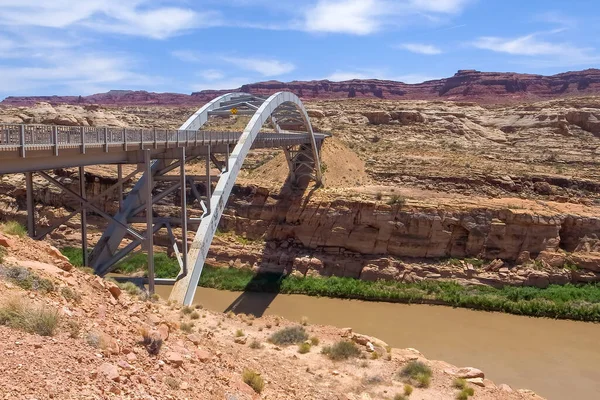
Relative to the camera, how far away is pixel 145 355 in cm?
792

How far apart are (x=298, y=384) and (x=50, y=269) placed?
5.13 m

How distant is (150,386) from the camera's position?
697 cm

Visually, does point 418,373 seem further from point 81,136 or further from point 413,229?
point 413,229

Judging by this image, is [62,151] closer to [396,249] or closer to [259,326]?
[259,326]

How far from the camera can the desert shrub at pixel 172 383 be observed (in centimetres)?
734

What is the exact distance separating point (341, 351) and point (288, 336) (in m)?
1.56

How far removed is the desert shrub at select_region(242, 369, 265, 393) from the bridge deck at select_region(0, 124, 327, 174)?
6.40 metres

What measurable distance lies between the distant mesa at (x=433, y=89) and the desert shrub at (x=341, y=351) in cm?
9378

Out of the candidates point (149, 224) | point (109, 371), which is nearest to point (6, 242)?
point (109, 371)

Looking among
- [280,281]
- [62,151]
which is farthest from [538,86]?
[62,151]

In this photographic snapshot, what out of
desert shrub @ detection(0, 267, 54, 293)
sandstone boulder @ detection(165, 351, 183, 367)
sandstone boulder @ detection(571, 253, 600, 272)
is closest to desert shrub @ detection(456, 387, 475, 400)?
sandstone boulder @ detection(165, 351, 183, 367)

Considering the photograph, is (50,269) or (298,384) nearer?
(50,269)

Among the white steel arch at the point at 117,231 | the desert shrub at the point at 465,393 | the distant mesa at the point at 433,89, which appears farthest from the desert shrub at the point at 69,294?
the distant mesa at the point at 433,89

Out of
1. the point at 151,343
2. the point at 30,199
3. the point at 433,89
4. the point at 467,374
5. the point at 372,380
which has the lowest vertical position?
the point at 467,374
